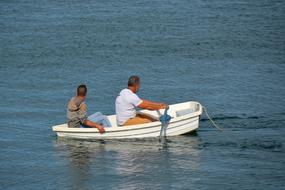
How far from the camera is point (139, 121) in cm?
1895

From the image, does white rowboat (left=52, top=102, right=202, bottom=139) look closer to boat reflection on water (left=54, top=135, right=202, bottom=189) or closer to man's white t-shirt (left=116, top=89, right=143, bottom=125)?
boat reflection on water (left=54, top=135, right=202, bottom=189)

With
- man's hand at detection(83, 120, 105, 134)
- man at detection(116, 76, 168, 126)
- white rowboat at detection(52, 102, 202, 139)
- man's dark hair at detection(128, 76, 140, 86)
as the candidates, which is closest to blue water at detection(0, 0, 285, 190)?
white rowboat at detection(52, 102, 202, 139)

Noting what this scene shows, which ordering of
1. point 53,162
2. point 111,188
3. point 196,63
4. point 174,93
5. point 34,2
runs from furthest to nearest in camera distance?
point 34,2 < point 196,63 < point 174,93 < point 53,162 < point 111,188

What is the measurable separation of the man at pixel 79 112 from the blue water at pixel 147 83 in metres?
0.41

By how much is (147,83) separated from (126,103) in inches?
212

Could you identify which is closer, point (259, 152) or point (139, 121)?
point (259, 152)

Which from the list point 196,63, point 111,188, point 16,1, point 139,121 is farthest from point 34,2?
point 111,188

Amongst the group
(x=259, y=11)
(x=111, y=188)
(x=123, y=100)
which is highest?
(x=259, y=11)

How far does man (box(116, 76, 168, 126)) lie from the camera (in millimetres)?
18609

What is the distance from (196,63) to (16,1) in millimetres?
13219

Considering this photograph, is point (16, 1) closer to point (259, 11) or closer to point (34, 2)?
point (34, 2)

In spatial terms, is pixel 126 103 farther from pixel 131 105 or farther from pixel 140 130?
pixel 140 130

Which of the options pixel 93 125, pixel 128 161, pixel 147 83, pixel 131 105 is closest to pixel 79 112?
pixel 93 125

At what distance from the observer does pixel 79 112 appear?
61.1ft
